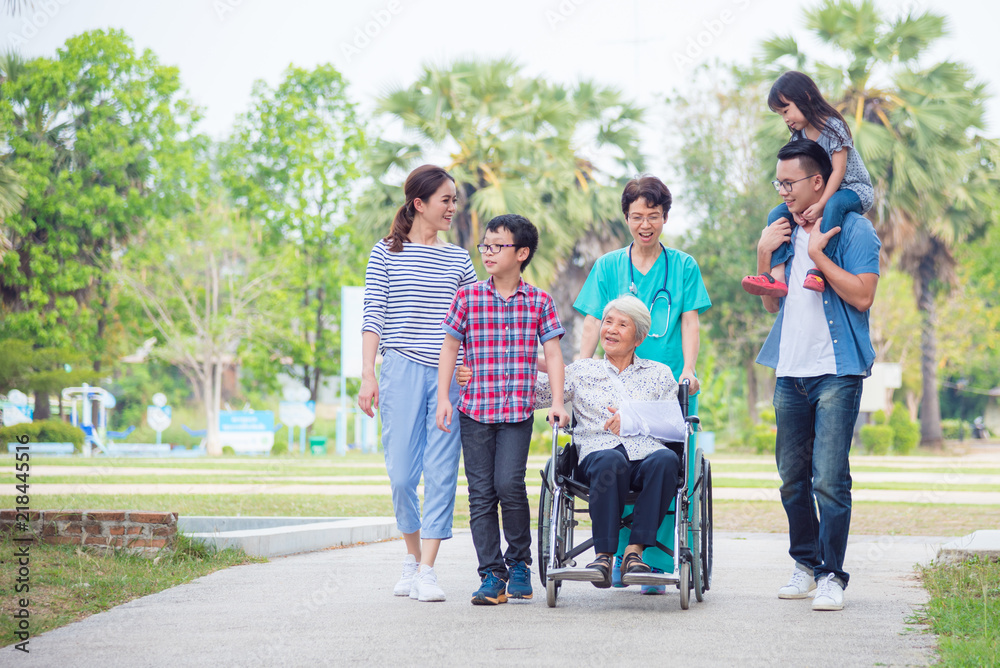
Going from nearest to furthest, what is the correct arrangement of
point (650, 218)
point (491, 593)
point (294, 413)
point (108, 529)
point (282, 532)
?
point (491, 593) < point (650, 218) < point (108, 529) < point (282, 532) < point (294, 413)

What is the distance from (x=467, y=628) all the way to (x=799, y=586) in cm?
167

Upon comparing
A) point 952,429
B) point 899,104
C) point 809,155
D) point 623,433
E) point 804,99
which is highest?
point 899,104

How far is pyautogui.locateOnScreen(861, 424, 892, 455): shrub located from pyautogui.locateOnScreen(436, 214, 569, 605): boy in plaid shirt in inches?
990

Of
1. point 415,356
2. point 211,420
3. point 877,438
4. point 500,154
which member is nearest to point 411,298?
point 415,356

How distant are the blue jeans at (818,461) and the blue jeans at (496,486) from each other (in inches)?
45.8

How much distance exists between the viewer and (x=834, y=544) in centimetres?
456

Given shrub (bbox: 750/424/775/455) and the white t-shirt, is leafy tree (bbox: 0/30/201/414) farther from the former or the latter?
the white t-shirt

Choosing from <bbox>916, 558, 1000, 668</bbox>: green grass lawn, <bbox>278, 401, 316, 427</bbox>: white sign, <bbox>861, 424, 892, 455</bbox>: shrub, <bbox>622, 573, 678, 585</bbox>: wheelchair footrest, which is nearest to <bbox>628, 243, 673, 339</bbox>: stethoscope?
<bbox>622, 573, 678, 585</bbox>: wheelchair footrest

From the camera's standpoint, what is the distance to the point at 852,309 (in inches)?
184

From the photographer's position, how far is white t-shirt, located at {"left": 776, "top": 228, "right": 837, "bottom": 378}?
184 inches

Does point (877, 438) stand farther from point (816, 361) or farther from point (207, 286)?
point (816, 361)

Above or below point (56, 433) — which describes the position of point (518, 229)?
above

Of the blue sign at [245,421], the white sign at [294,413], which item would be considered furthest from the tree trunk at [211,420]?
the white sign at [294,413]

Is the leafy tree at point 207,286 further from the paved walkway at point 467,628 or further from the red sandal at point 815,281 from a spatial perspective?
the red sandal at point 815,281
